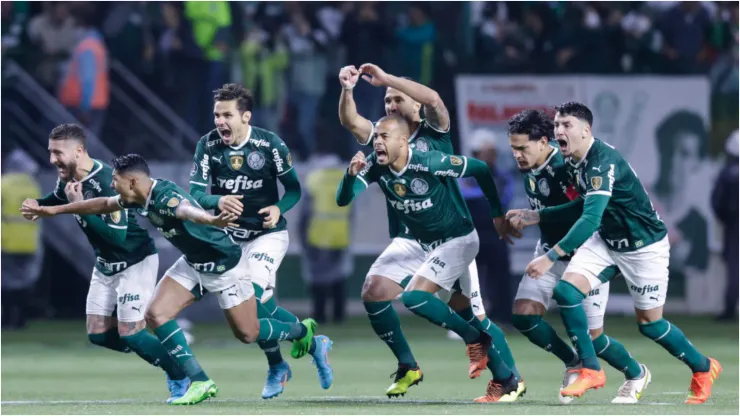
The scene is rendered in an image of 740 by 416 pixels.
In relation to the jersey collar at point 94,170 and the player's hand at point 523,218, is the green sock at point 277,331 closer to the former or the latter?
the jersey collar at point 94,170

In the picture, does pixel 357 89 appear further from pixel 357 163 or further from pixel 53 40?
pixel 357 163

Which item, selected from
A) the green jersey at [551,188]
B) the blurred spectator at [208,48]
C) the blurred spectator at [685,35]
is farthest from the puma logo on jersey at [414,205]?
the blurred spectator at [685,35]

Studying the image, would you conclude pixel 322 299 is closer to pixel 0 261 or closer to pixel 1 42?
pixel 0 261

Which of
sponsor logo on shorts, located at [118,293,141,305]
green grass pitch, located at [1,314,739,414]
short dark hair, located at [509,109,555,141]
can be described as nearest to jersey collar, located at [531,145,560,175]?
short dark hair, located at [509,109,555,141]

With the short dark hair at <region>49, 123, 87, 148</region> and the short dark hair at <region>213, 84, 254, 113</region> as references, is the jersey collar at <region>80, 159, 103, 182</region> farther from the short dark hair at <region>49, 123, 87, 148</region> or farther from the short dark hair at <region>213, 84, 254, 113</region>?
the short dark hair at <region>213, 84, 254, 113</region>

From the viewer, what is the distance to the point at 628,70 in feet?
68.3

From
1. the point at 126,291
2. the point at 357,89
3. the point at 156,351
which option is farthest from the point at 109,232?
the point at 357,89

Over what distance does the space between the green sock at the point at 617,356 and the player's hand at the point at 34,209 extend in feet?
12.7

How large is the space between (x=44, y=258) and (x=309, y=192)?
3589 millimetres

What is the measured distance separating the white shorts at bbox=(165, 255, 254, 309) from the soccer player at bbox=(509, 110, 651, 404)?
1907mm

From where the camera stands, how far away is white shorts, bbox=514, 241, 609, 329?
34.6 ft

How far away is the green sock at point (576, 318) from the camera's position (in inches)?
396

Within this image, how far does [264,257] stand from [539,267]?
229cm

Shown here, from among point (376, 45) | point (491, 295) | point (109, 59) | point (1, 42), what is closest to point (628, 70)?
point (376, 45)
